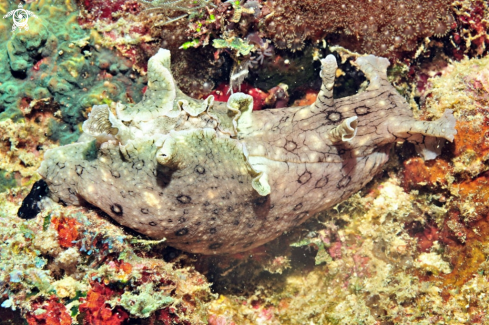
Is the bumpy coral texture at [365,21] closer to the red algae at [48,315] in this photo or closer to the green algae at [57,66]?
the green algae at [57,66]

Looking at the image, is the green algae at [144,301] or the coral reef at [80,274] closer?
the coral reef at [80,274]

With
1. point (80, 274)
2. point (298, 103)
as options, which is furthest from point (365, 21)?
point (80, 274)

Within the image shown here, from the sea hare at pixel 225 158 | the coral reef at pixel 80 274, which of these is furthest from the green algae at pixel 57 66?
the coral reef at pixel 80 274

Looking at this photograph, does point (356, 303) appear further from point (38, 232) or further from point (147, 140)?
point (38, 232)

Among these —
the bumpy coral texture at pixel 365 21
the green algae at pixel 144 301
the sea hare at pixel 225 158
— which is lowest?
the green algae at pixel 144 301

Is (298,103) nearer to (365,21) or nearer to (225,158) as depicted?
(365,21)

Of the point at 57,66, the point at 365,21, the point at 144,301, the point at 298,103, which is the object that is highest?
the point at 365,21

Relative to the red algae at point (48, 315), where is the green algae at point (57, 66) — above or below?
above
